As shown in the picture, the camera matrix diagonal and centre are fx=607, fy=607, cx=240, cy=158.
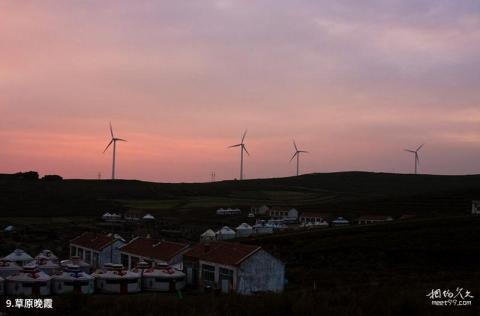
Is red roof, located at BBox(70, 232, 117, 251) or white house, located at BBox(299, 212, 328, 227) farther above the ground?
white house, located at BBox(299, 212, 328, 227)

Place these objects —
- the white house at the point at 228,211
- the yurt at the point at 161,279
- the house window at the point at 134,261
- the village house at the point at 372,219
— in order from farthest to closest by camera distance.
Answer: the white house at the point at 228,211 < the village house at the point at 372,219 < the house window at the point at 134,261 < the yurt at the point at 161,279

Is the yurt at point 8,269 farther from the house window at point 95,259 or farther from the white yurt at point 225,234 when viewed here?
the white yurt at point 225,234

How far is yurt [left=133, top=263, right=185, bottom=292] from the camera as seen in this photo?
45.3 metres

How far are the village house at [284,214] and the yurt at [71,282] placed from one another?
264ft

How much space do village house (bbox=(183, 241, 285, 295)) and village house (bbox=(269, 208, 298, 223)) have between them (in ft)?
246

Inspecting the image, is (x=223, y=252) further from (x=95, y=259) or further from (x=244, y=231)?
(x=244, y=231)

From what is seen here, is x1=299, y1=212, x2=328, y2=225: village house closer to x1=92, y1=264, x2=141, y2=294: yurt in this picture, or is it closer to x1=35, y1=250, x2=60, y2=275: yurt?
x1=35, y1=250, x2=60, y2=275: yurt

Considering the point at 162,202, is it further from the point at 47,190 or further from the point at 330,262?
the point at 330,262

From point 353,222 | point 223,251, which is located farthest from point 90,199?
point 223,251

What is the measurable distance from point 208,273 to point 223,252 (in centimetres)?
196

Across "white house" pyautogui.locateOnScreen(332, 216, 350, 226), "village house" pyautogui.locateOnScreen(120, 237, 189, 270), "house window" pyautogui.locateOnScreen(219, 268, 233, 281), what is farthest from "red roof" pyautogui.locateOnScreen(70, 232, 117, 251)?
"white house" pyautogui.locateOnScreen(332, 216, 350, 226)

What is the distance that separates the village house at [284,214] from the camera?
407ft

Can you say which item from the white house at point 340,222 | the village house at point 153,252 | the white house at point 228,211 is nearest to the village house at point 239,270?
the village house at point 153,252

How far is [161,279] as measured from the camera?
45500mm
